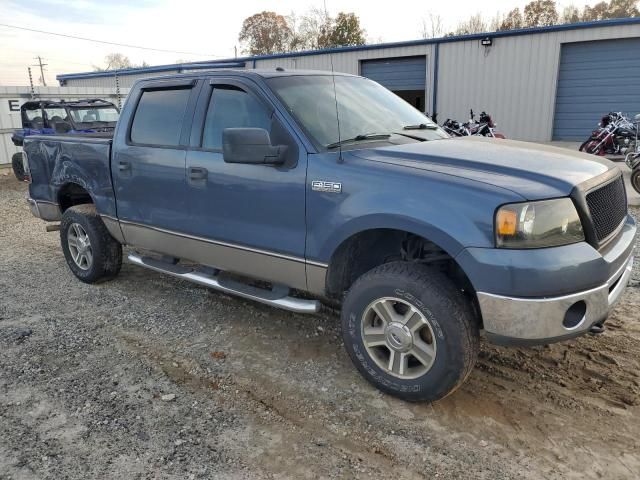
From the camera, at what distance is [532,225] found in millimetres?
2705

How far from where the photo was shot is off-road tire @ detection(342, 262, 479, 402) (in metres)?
2.95

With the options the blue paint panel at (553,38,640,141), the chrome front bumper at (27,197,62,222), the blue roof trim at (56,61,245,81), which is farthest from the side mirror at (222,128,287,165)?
the blue roof trim at (56,61,245,81)

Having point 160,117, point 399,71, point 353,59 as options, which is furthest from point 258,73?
point 353,59

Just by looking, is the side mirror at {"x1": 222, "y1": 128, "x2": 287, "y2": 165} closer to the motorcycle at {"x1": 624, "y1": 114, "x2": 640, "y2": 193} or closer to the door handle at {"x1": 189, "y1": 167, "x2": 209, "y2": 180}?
the door handle at {"x1": 189, "y1": 167, "x2": 209, "y2": 180}

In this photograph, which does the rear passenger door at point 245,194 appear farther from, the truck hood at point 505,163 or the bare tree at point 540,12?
the bare tree at point 540,12

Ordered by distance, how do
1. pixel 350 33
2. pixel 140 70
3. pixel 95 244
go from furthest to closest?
pixel 350 33 < pixel 140 70 < pixel 95 244

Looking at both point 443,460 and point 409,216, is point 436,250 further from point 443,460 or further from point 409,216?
point 443,460

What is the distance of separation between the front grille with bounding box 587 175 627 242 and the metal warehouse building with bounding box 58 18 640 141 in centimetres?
1367

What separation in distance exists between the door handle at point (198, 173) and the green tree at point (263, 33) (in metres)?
50.6

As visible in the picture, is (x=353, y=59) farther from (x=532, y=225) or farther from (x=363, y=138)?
(x=532, y=225)

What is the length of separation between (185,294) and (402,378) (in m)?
2.74

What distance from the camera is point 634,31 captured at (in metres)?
14.5

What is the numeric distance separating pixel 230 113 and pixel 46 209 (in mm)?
3007

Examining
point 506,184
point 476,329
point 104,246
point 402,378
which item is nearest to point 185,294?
point 104,246
